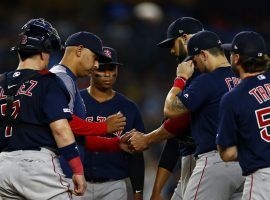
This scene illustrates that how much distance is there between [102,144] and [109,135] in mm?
479

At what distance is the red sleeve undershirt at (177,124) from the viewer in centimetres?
676

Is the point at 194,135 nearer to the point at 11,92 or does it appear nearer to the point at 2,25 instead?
the point at 11,92

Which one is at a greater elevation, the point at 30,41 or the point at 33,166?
the point at 30,41

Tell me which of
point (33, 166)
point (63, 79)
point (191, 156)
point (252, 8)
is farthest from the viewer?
point (252, 8)

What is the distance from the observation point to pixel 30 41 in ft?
19.4

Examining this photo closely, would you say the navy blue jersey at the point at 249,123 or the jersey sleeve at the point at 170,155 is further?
the jersey sleeve at the point at 170,155

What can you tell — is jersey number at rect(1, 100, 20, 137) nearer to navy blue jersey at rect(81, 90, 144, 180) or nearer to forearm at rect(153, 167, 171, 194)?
navy blue jersey at rect(81, 90, 144, 180)

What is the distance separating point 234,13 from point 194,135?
981 centimetres

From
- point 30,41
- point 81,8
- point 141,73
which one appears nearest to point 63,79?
point 30,41

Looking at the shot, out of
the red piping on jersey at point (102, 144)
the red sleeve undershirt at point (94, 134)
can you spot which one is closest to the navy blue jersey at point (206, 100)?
the red sleeve undershirt at point (94, 134)

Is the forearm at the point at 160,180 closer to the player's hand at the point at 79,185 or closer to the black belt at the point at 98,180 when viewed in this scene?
the black belt at the point at 98,180

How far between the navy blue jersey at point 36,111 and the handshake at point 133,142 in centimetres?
142

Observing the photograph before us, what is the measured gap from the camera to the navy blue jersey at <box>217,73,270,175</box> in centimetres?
562

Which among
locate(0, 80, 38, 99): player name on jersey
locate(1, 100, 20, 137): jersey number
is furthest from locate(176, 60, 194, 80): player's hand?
locate(1, 100, 20, 137): jersey number
